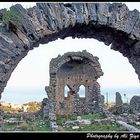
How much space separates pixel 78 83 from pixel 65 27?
2005 centimetres

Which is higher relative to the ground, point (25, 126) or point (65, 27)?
point (65, 27)

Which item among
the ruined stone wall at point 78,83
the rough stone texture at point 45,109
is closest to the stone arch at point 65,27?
the rough stone texture at point 45,109

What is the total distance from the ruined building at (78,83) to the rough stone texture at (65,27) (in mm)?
17441

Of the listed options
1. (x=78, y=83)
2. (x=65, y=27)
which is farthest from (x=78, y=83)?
(x=65, y=27)

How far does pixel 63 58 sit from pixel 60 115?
3857 mm

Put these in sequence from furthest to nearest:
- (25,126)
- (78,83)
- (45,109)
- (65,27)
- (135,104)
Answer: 1. (78,83)
2. (135,104)
3. (45,109)
4. (25,126)
5. (65,27)

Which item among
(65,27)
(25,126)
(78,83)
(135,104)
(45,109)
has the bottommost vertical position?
(25,126)

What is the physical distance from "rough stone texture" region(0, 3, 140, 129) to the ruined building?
57.2ft

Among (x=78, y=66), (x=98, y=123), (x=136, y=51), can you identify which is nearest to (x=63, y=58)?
(x=78, y=66)

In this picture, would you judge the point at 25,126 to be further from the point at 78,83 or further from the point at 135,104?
the point at 135,104

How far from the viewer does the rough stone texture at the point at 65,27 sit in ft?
18.4

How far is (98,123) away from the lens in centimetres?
1695

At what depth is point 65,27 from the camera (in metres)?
5.82

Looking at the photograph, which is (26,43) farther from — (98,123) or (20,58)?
(98,123)
